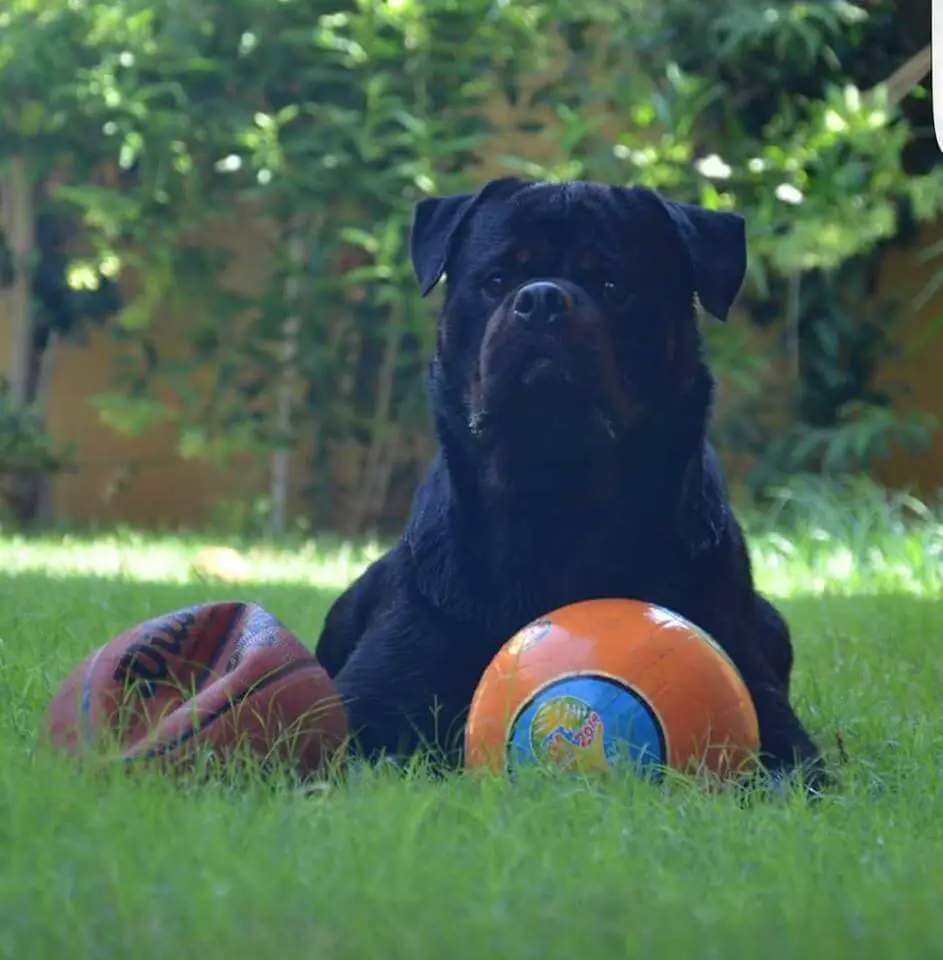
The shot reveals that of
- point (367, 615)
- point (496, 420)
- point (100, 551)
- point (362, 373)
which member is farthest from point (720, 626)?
point (362, 373)

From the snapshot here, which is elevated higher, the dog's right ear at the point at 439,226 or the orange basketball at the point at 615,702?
the dog's right ear at the point at 439,226

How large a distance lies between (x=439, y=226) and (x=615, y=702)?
1.21 metres

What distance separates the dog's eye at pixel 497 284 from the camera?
133 inches

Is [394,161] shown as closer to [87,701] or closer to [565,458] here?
[565,458]

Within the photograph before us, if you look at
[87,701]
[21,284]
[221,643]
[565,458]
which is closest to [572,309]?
[565,458]

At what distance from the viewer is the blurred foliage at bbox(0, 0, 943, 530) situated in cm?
795

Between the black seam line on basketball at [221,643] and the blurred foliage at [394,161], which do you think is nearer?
the black seam line on basketball at [221,643]

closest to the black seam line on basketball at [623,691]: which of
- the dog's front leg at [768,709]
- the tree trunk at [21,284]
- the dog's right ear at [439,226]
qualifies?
the dog's front leg at [768,709]

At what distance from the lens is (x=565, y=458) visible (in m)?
3.32

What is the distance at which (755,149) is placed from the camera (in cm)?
819

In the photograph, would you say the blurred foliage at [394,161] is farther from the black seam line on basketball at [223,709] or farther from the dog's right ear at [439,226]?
the black seam line on basketball at [223,709]

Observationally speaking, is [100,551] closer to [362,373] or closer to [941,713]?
[362,373]

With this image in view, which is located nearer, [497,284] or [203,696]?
[203,696]

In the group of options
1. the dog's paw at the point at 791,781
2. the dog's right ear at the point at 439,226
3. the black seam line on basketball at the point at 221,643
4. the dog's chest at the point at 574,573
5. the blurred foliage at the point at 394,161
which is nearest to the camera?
the dog's paw at the point at 791,781
